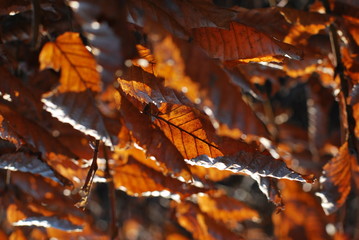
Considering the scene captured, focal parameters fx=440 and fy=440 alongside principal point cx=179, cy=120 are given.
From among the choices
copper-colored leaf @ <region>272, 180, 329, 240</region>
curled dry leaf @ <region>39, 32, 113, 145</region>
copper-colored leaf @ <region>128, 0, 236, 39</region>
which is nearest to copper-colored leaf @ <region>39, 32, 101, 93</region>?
curled dry leaf @ <region>39, 32, 113, 145</region>

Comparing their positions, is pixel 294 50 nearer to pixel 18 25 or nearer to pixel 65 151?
pixel 65 151

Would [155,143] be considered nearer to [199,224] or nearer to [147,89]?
[147,89]

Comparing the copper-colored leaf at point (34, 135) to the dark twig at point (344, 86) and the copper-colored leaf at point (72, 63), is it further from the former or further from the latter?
the dark twig at point (344, 86)

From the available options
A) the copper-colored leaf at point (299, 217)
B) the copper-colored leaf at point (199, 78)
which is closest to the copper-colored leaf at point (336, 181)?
the copper-colored leaf at point (199, 78)

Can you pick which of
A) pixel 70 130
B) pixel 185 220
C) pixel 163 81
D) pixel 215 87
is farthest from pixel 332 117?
pixel 215 87

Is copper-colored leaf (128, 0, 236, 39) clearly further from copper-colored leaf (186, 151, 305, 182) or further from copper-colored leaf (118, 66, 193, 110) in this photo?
copper-colored leaf (186, 151, 305, 182)
